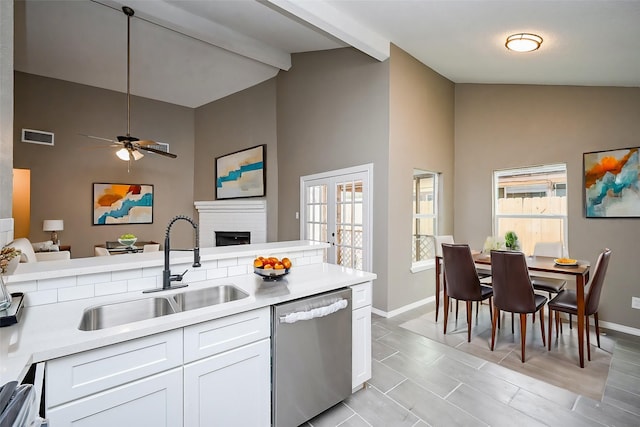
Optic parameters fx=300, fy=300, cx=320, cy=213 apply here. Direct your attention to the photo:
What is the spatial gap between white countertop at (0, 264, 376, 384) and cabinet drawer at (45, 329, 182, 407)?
5cm

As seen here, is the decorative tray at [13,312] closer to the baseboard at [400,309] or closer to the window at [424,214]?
the baseboard at [400,309]

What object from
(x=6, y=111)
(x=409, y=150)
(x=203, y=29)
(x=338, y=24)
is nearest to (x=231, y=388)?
(x=6, y=111)

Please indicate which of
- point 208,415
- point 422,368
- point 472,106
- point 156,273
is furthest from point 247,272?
point 472,106

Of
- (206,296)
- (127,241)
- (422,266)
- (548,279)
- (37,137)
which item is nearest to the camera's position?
(206,296)

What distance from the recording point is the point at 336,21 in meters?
3.08

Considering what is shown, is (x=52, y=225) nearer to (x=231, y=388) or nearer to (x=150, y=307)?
(x=150, y=307)

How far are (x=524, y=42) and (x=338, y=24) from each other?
1.75 metres

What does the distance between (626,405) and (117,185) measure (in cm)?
773

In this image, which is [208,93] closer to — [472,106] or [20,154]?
[20,154]

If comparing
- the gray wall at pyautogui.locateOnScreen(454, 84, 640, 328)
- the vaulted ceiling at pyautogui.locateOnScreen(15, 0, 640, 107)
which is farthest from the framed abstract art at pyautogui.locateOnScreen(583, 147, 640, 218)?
the vaulted ceiling at pyautogui.locateOnScreen(15, 0, 640, 107)

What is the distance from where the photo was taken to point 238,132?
6340mm

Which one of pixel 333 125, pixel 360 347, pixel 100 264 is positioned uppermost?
pixel 333 125

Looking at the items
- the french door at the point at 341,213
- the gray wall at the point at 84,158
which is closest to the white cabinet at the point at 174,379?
the french door at the point at 341,213

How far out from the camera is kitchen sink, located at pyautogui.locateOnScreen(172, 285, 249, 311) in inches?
71.5
